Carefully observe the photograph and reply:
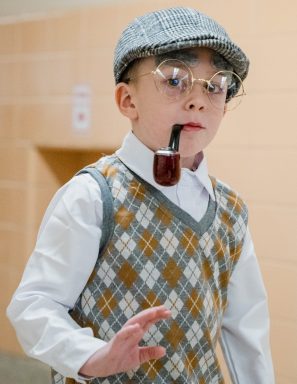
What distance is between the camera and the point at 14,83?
268 centimetres

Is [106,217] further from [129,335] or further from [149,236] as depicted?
[129,335]

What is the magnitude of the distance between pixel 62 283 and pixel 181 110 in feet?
1.18

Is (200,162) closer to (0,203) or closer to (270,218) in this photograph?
(270,218)

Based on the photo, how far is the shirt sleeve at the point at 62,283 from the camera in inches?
36.1

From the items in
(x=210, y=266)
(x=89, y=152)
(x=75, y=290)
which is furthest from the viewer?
(x=89, y=152)

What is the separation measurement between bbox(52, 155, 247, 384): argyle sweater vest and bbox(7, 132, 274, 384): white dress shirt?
0.10 ft

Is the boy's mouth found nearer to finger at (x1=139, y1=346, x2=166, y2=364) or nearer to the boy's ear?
the boy's ear

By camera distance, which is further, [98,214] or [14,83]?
[14,83]

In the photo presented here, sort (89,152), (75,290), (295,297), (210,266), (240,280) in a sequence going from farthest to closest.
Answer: (89,152), (295,297), (240,280), (210,266), (75,290)

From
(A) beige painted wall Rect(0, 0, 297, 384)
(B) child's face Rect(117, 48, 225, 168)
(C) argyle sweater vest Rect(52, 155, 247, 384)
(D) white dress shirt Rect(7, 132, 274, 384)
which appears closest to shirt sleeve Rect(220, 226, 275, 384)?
(D) white dress shirt Rect(7, 132, 274, 384)

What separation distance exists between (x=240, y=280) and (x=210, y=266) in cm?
13

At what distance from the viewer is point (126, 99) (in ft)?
3.67

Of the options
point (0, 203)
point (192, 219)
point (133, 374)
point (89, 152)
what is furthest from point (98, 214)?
point (0, 203)

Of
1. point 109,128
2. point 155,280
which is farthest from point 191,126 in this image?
point 109,128
